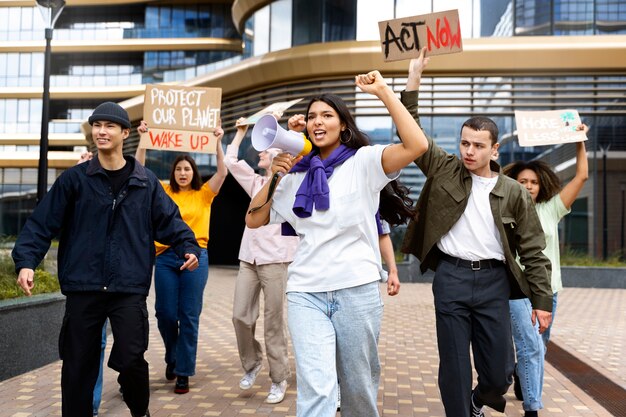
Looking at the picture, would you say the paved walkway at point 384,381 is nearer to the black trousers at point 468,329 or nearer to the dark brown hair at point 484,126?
the black trousers at point 468,329

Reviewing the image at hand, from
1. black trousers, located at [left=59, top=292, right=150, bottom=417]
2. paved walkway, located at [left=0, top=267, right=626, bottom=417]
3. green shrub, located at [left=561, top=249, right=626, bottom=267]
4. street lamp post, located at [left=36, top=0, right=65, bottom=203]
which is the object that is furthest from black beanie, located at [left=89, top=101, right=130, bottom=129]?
green shrub, located at [left=561, top=249, right=626, bottom=267]

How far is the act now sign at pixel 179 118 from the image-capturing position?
730 centimetres

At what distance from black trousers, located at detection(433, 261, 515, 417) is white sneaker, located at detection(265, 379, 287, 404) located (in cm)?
193

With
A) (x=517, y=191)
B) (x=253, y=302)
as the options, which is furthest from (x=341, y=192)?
(x=253, y=302)

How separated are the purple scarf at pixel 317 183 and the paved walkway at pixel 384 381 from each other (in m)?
2.45

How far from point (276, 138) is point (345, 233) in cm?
58

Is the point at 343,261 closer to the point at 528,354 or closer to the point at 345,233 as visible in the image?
the point at 345,233

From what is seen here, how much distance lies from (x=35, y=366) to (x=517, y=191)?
5.14 metres

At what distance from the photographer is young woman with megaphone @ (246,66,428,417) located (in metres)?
3.36

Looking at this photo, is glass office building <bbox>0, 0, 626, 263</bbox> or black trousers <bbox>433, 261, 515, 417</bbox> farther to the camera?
glass office building <bbox>0, 0, 626, 263</bbox>

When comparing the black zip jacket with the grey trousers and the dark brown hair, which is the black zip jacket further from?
the dark brown hair

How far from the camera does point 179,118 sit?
24.1 feet

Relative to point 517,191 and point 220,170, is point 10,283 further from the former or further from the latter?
point 517,191

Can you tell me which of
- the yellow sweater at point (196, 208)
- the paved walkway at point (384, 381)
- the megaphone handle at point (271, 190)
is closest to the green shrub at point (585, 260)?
the paved walkway at point (384, 381)
